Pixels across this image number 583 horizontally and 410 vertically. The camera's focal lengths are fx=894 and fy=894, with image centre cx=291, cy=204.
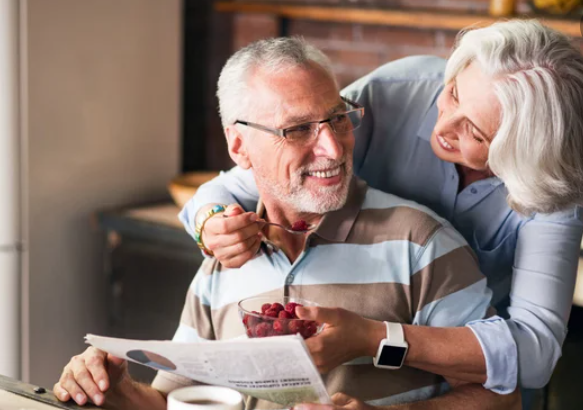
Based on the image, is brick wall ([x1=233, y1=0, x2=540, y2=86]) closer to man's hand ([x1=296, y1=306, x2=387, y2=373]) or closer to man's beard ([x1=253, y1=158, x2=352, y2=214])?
man's beard ([x1=253, y1=158, x2=352, y2=214])

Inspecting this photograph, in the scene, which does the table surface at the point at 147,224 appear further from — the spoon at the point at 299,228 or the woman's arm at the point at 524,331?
the woman's arm at the point at 524,331

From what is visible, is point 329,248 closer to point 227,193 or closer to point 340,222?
point 340,222

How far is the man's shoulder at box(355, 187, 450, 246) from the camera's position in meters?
1.78

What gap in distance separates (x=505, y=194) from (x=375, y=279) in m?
0.35

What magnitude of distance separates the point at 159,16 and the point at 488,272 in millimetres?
→ 1995

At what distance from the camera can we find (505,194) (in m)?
1.90

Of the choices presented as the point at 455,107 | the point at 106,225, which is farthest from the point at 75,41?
the point at 455,107

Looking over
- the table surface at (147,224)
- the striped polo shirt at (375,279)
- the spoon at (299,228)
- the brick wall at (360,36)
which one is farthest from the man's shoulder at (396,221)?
the brick wall at (360,36)

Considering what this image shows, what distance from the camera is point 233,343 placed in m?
1.35

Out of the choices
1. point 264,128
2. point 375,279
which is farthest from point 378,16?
point 375,279

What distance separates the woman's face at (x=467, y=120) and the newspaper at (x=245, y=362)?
615 mm

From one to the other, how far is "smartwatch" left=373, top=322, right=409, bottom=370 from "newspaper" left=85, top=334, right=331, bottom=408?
0.19m

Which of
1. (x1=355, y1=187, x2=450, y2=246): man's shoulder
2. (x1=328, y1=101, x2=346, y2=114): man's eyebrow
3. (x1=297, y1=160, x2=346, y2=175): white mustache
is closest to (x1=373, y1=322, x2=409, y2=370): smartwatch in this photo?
(x1=355, y1=187, x2=450, y2=246): man's shoulder

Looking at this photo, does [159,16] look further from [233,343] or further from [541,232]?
[233,343]
